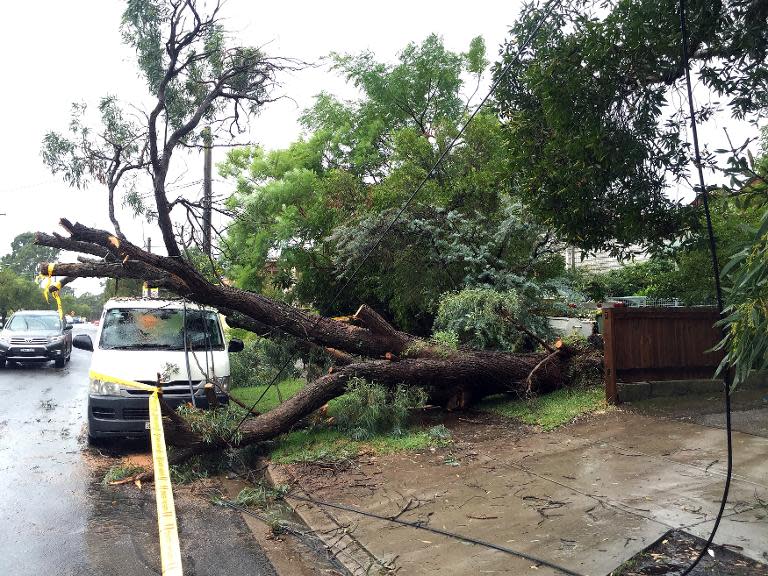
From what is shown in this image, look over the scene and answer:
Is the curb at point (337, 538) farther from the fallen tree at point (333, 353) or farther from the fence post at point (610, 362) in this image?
the fence post at point (610, 362)

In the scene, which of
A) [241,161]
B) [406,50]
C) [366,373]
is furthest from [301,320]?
[241,161]

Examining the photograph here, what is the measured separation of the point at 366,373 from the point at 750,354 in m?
5.46

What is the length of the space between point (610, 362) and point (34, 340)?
16.9 meters

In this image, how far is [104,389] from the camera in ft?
26.3

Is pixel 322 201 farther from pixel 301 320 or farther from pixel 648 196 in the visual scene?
pixel 648 196

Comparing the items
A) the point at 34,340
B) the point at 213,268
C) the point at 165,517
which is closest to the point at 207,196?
the point at 213,268

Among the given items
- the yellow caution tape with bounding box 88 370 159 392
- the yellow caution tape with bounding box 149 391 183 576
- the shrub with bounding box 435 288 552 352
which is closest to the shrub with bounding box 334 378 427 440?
the shrub with bounding box 435 288 552 352

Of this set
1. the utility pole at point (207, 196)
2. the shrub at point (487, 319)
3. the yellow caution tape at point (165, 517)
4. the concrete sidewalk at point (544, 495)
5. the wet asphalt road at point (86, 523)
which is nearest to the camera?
the yellow caution tape at point (165, 517)

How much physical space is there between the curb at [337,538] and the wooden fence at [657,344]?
4404 mm

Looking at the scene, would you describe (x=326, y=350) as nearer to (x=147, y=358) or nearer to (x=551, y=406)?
(x=147, y=358)

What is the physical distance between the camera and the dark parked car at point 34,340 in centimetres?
1911

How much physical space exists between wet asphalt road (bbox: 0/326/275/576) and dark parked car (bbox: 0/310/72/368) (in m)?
10.8

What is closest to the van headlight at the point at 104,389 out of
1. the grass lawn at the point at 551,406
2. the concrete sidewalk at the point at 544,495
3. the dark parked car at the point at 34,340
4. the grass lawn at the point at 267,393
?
the concrete sidewalk at the point at 544,495

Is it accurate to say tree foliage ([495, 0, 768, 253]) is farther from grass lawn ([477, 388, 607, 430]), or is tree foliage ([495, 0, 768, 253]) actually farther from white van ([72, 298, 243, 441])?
white van ([72, 298, 243, 441])
